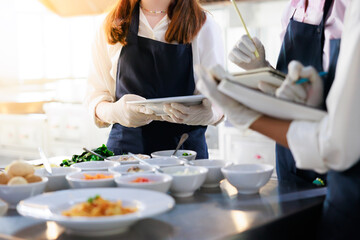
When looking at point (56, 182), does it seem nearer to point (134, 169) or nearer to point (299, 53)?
point (134, 169)

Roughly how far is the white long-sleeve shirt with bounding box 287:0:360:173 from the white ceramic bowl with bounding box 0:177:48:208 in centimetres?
75

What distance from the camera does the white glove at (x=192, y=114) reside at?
2.00m

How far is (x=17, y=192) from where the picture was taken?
1.37 m

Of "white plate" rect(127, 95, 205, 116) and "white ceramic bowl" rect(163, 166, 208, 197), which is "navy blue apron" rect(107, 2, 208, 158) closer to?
"white plate" rect(127, 95, 205, 116)

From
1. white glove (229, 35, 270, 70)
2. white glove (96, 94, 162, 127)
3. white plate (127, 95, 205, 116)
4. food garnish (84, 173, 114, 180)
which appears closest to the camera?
food garnish (84, 173, 114, 180)

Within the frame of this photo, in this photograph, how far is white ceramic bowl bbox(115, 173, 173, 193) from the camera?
136 cm

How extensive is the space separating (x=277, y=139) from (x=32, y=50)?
200 inches

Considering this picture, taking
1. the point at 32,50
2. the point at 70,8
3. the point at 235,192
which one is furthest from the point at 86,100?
the point at 32,50

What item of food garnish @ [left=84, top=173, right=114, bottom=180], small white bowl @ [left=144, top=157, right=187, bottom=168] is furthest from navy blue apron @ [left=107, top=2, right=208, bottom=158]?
food garnish @ [left=84, top=173, right=114, bottom=180]

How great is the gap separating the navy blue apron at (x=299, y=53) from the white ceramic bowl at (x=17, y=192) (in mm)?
858

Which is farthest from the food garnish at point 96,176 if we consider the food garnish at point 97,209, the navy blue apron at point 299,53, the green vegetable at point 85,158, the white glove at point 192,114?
the navy blue apron at point 299,53

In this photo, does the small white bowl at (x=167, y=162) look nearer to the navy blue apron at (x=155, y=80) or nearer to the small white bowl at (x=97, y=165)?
the small white bowl at (x=97, y=165)

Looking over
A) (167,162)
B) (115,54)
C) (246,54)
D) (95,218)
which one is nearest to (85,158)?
(167,162)

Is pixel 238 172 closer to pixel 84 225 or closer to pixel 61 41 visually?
pixel 84 225
